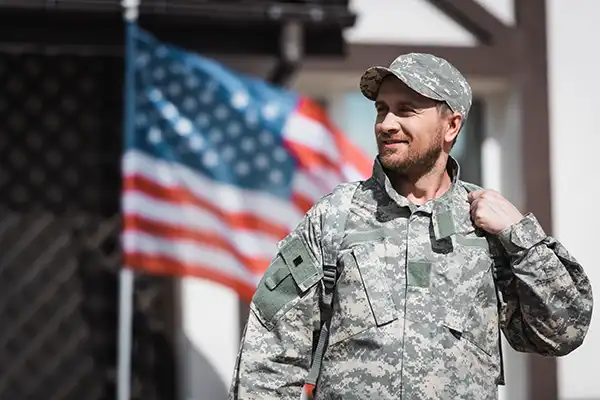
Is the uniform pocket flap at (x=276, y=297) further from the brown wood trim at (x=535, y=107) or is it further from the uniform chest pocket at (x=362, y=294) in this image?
the brown wood trim at (x=535, y=107)

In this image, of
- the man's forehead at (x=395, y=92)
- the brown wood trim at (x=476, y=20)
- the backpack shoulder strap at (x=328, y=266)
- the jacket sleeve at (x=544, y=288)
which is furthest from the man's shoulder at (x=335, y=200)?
the brown wood trim at (x=476, y=20)

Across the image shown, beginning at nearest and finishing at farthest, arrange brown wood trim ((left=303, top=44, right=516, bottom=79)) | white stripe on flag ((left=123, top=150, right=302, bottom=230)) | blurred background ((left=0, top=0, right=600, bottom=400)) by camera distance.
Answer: white stripe on flag ((left=123, top=150, right=302, bottom=230)) → blurred background ((left=0, top=0, right=600, bottom=400)) → brown wood trim ((left=303, top=44, right=516, bottom=79))

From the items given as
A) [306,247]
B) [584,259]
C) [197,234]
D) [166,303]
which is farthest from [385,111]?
[584,259]

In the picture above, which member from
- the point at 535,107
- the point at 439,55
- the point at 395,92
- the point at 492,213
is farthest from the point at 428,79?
the point at 535,107

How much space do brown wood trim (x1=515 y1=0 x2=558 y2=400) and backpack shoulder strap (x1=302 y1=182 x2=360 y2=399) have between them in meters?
4.12

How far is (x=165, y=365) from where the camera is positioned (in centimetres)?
646

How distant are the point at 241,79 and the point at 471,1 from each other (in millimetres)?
1614

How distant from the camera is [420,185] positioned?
9.60 ft

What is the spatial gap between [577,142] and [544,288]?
4329mm

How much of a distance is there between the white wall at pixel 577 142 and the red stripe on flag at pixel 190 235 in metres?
2.07

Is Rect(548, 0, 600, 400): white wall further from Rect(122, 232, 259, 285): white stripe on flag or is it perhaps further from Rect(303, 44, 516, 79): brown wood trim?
Rect(122, 232, 259, 285): white stripe on flag

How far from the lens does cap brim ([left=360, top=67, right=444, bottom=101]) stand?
2.79m

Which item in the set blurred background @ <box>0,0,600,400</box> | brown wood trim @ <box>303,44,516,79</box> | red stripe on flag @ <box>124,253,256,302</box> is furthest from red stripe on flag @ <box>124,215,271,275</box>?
brown wood trim @ <box>303,44,516,79</box>

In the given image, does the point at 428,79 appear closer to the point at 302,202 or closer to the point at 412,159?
the point at 412,159
